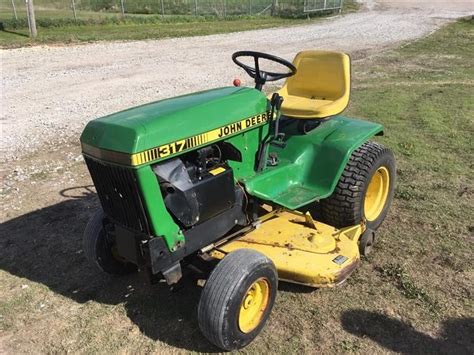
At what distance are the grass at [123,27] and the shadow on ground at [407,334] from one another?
13.1 m

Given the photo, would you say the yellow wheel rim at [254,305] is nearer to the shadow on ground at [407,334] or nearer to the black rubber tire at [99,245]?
the shadow on ground at [407,334]

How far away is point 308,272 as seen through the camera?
307cm

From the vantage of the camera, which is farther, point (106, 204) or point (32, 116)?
point (32, 116)

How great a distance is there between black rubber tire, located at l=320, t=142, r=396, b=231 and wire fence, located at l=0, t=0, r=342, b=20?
69.1 feet

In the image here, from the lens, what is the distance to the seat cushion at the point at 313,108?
3.67 metres

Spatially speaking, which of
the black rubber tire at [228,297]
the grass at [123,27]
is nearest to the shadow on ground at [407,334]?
the black rubber tire at [228,297]

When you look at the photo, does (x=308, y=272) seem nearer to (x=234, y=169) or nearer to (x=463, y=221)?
(x=234, y=169)

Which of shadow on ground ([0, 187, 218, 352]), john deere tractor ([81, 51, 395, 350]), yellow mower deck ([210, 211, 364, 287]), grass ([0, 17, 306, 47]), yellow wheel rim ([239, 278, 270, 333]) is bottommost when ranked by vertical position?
grass ([0, 17, 306, 47])

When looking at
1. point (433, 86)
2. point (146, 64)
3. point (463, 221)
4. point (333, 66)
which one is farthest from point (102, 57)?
point (463, 221)

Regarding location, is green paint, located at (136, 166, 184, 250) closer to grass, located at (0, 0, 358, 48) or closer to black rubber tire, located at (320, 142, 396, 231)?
black rubber tire, located at (320, 142, 396, 231)

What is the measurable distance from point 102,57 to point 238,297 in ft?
34.6

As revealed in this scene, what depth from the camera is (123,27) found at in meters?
18.6

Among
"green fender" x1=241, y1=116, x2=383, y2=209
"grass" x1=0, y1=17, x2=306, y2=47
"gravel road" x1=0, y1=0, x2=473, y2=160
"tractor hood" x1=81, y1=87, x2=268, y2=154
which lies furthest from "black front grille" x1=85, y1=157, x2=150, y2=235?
"grass" x1=0, y1=17, x2=306, y2=47

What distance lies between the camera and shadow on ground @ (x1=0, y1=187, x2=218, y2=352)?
3.12 m
